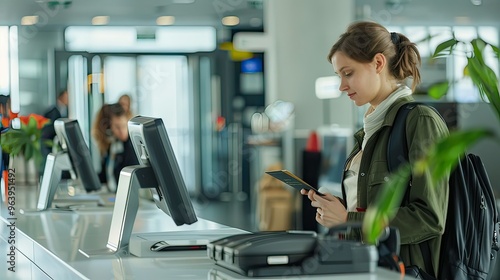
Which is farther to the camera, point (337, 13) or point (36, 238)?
point (337, 13)

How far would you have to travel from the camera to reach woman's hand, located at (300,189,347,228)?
2512mm

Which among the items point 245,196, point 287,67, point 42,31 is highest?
point 42,31

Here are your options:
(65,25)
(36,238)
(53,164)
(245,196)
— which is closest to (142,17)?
(65,25)

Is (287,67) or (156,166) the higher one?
(287,67)

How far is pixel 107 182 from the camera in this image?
6.16 meters

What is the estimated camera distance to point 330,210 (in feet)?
8.33

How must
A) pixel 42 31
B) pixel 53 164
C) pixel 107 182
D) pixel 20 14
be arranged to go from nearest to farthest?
pixel 53 164, pixel 107 182, pixel 20 14, pixel 42 31

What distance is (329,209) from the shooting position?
2541 millimetres

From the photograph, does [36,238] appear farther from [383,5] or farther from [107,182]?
[383,5]

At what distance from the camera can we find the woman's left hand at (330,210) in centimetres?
251

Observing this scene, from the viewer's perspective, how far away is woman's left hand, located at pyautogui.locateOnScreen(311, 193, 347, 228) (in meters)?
2.51

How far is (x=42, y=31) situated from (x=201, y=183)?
12.1 ft

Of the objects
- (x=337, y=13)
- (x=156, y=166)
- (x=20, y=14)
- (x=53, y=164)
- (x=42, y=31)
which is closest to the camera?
(x=156, y=166)

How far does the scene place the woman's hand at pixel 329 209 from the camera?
98.9 inches
